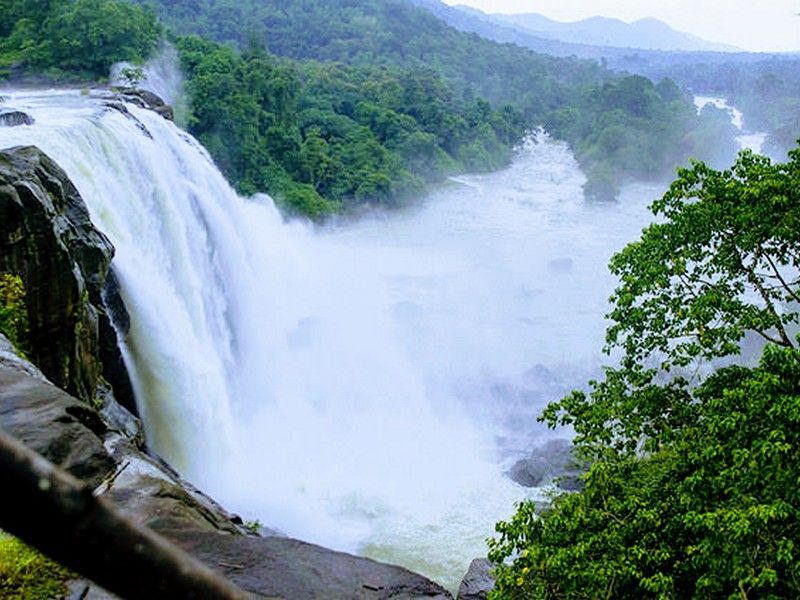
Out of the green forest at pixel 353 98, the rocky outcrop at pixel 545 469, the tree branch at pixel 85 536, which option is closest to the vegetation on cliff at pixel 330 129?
the green forest at pixel 353 98

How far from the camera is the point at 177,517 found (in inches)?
262

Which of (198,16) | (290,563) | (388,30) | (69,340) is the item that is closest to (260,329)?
(69,340)

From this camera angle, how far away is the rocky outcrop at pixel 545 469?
17531 millimetres

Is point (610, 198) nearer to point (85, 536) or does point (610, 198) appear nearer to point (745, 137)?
point (745, 137)

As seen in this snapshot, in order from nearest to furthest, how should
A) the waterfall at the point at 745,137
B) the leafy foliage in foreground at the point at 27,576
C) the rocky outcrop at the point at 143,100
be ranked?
the leafy foliage in foreground at the point at 27,576 < the rocky outcrop at the point at 143,100 < the waterfall at the point at 745,137

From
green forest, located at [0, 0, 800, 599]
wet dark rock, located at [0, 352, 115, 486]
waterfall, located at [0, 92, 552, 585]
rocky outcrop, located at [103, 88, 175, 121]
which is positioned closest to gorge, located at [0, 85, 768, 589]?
waterfall, located at [0, 92, 552, 585]

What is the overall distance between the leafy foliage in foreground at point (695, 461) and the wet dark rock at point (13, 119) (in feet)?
40.9

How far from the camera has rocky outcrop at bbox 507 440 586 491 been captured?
690 inches

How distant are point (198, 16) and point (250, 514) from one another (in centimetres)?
8436

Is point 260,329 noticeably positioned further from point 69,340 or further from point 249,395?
point 69,340

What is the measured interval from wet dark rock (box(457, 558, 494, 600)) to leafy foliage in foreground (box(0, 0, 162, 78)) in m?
26.0

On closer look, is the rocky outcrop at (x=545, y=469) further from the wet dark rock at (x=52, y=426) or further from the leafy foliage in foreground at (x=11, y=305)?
→ the wet dark rock at (x=52, y=426)

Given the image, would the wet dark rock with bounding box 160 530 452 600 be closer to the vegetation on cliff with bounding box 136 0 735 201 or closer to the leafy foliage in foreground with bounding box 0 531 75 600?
the leafy foliage in foreground with bounding box 0 531 75 600

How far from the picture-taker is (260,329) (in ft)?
71.0
